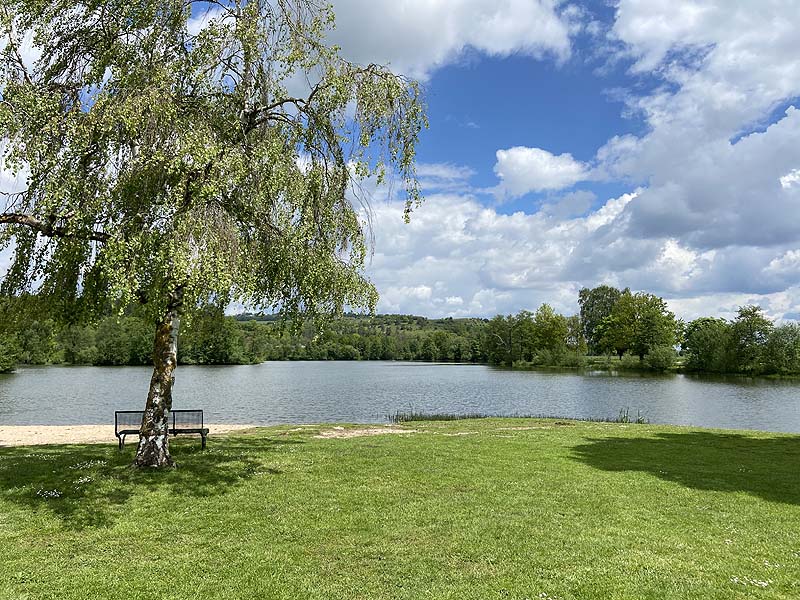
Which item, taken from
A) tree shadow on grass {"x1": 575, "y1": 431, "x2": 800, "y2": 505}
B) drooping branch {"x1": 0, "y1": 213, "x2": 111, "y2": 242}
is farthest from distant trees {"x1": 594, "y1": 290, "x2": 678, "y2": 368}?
drooping branch {"x1": 0, "y1": 213, "x2": 111, "y2": 242}

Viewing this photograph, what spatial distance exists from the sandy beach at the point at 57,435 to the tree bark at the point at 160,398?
665 centimetres

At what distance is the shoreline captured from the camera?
1625cm

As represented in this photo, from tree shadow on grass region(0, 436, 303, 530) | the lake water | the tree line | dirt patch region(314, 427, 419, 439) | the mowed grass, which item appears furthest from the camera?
the tree line

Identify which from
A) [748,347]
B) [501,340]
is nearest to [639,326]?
[748,347]

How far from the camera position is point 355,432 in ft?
60.5

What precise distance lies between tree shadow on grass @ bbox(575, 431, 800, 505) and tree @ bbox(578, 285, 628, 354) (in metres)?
99.5

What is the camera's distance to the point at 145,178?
8891mm

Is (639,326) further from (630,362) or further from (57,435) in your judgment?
(57,435)

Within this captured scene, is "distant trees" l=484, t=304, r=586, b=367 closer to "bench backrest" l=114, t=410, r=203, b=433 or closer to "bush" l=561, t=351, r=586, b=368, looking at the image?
"bush" l=561, t=351, r=586, b=368

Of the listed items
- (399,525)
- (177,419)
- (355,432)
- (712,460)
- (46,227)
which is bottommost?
(355,432)

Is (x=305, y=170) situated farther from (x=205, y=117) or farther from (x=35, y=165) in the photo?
(x=35, y=165)

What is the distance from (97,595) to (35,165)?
6176 millimetres

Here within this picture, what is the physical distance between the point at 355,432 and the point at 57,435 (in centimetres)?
1009

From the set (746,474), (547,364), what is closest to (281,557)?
(746,474)
